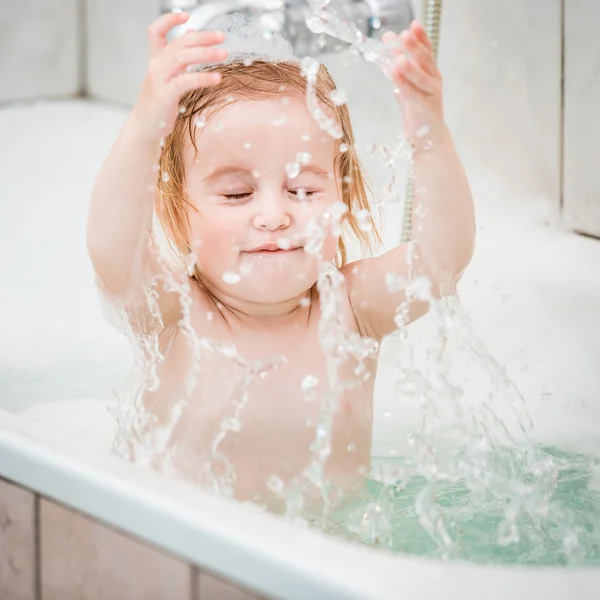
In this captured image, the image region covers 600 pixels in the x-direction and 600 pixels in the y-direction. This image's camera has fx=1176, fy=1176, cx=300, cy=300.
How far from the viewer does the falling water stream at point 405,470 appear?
1.01 meters

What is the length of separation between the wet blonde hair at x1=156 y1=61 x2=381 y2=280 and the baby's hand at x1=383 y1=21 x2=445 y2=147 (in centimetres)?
12

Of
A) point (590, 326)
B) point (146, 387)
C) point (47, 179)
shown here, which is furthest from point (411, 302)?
point (47, 179)

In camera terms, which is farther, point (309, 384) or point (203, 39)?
point (309, 384)

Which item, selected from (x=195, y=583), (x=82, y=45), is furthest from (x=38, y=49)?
(x=195, y=583)

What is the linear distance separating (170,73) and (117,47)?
1305 millimetres

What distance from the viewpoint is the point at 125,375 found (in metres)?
1.56

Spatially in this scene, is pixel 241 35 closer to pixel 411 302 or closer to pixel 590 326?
pixel 411 302

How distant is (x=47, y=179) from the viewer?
1.87m

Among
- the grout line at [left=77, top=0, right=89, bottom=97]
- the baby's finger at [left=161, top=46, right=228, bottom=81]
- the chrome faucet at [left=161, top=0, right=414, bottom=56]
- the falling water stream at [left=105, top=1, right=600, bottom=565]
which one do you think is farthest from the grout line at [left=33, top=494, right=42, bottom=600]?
the grout line at [left=77, top=0, right=89, bottom=97]

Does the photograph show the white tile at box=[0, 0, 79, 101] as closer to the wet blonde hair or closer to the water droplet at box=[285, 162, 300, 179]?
the wet blonde hair

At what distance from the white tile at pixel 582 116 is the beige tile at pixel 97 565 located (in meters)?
0.95

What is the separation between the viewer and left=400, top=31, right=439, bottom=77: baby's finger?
3.11 feet

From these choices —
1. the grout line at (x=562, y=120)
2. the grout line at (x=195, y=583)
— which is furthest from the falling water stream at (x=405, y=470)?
the grout line at (x=562, y=120)

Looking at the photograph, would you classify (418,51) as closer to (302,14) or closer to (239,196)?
(239,196)
